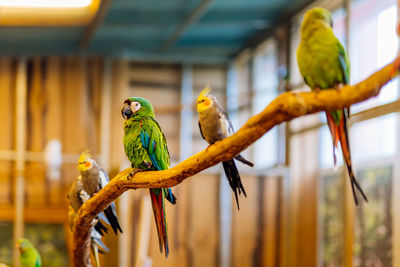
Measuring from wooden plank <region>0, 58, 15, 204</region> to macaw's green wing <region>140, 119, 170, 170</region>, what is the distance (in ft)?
15.9

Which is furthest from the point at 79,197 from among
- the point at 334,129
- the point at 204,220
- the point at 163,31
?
the point at 163,31

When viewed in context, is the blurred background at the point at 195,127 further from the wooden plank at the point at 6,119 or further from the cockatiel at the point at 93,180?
the cockatiel at the point at 93,180

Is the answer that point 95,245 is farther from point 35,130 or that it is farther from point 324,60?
point 35,130

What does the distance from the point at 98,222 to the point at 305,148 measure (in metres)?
3.53

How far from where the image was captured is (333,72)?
189 centimetres

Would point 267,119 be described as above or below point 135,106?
below

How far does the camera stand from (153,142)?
245cm

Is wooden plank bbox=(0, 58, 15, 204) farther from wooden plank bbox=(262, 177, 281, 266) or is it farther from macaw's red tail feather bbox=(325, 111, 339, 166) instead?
macaw's red tail feather bbox=(325, 111, 339, 166)

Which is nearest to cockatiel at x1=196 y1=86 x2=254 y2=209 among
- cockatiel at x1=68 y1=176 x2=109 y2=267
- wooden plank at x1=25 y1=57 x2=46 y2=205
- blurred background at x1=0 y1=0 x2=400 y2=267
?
cockatiel at x1=68 y1=176 x2=109 y2=267

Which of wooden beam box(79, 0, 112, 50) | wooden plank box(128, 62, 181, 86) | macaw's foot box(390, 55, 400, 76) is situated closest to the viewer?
macaw's foot box(390, 55, 400, 76)

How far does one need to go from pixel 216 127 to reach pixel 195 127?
5379mm

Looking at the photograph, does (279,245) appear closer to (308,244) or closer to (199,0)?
(308,244)

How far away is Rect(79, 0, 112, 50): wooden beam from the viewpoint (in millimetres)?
5455

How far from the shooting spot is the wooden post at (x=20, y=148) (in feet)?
22.0
